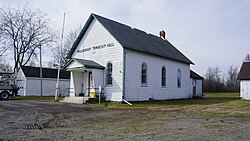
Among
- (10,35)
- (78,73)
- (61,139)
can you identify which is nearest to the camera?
(61,139)

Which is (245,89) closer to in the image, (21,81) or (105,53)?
(105,53)

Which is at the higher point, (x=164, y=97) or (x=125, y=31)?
(x=125, y=31)

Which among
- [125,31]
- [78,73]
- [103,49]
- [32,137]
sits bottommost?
[32,137]

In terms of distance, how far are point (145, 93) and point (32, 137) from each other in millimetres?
18268

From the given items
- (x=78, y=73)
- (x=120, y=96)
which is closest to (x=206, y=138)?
(x=120, y=96)

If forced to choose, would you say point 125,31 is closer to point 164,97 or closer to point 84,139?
point 164,97

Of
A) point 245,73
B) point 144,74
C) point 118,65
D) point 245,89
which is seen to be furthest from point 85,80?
point 245,73

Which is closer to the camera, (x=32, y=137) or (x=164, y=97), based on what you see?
(x=32, y=137)

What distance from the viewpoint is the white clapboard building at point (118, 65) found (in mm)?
23000

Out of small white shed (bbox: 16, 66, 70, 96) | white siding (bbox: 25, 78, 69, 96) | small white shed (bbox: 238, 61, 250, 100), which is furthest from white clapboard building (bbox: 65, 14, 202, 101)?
white siding (bbox: 25, 78, 69, 96)

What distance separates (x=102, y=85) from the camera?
23906 millimetres

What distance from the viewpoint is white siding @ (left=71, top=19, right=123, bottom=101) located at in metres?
22.9

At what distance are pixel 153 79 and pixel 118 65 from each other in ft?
15.8

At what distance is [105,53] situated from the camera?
2444cm
